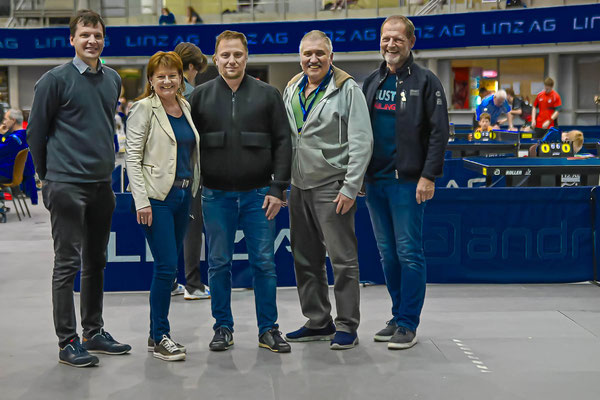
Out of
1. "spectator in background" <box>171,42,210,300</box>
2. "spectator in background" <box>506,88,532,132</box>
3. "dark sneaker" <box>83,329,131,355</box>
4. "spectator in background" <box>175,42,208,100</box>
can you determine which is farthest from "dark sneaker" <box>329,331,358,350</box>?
"spectator in background" <box>506,88,532,132</box>

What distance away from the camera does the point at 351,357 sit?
5.35 meters

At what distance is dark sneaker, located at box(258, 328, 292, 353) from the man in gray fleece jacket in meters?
0.24

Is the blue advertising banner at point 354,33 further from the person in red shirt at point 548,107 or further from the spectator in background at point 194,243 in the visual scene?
the spectator in background at point 194,243

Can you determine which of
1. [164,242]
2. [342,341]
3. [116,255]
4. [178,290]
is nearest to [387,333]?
[342,341]

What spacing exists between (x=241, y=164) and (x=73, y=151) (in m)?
0.99

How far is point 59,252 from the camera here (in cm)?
514

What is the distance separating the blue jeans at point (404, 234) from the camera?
219 inches

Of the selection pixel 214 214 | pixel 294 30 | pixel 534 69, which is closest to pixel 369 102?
pixel 214 214

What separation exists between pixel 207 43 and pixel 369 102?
1635cm

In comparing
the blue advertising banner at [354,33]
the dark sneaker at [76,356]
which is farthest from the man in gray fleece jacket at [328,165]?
the blue advertising banner at [354,33]

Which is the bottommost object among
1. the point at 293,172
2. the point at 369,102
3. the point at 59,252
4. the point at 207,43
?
the point at 59,252

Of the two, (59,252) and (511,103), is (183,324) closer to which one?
(59,252)

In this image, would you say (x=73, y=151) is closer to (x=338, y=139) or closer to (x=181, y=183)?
(x=181, y=183)

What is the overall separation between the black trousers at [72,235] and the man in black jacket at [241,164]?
0.65m
